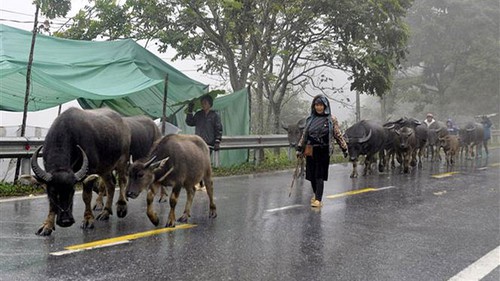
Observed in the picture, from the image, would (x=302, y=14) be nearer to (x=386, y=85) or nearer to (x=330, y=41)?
(x=330, y=41)

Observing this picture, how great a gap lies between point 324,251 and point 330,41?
14450mm

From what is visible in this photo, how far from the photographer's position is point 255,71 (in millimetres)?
19531

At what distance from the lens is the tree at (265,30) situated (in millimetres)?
16672

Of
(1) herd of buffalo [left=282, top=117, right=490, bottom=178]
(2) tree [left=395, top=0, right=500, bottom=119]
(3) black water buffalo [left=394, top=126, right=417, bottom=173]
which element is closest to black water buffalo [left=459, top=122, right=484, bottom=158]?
(1) herd of buffalo [left=282, top=117, right=490, bottom=178]

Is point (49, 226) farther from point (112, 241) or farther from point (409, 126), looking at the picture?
point (409, 126)

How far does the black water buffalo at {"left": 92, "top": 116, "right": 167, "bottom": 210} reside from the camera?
7972 mm

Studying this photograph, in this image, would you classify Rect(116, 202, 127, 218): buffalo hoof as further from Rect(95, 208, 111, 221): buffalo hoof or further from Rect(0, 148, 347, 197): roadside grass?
Rect(0, 148, 347, 197): roadside grass

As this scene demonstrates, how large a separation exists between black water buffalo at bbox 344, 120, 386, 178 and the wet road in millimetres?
4387

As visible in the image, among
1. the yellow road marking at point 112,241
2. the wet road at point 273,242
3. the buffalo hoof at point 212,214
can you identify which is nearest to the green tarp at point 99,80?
the wet road at point 273,242

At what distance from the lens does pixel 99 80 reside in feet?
41.5

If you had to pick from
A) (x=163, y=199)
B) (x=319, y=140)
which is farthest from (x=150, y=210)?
(x=319, y=140)

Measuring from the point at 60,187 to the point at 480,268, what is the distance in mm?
4685

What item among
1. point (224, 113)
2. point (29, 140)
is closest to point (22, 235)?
point (29, 140)

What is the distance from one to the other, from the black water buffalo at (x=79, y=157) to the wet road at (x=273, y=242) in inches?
12.0
